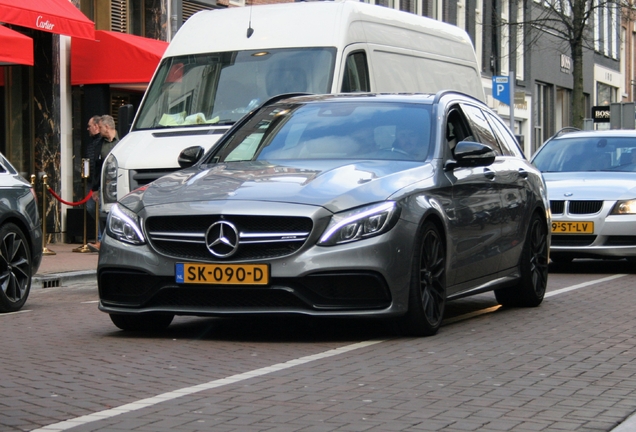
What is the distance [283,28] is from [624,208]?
14.7ft

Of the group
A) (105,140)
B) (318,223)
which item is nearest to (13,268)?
(318,223)

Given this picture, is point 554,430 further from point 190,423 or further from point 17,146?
point 17,146

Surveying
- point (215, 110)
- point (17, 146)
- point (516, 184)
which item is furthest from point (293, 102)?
point (17, 146)

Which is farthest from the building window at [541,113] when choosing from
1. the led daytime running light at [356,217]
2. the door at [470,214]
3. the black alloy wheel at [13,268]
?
the led daytime running light at [356,217]

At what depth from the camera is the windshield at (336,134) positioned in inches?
363

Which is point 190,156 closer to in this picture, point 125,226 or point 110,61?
point 125,226

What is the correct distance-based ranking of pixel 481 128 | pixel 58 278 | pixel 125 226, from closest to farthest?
pixel 125 226 → pixel 481 128 → pixel 58 278

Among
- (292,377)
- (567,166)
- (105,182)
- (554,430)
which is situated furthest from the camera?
(567,166)

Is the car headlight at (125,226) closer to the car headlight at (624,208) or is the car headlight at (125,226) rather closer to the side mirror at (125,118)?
the side mirror at (125,118)

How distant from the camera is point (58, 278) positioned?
1496 cm

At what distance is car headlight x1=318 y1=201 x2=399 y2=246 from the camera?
315 inches

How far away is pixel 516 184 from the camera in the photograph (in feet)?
35.1

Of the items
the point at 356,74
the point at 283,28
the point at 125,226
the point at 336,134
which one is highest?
the point at 283,28

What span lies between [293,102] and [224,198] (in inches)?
80.6
